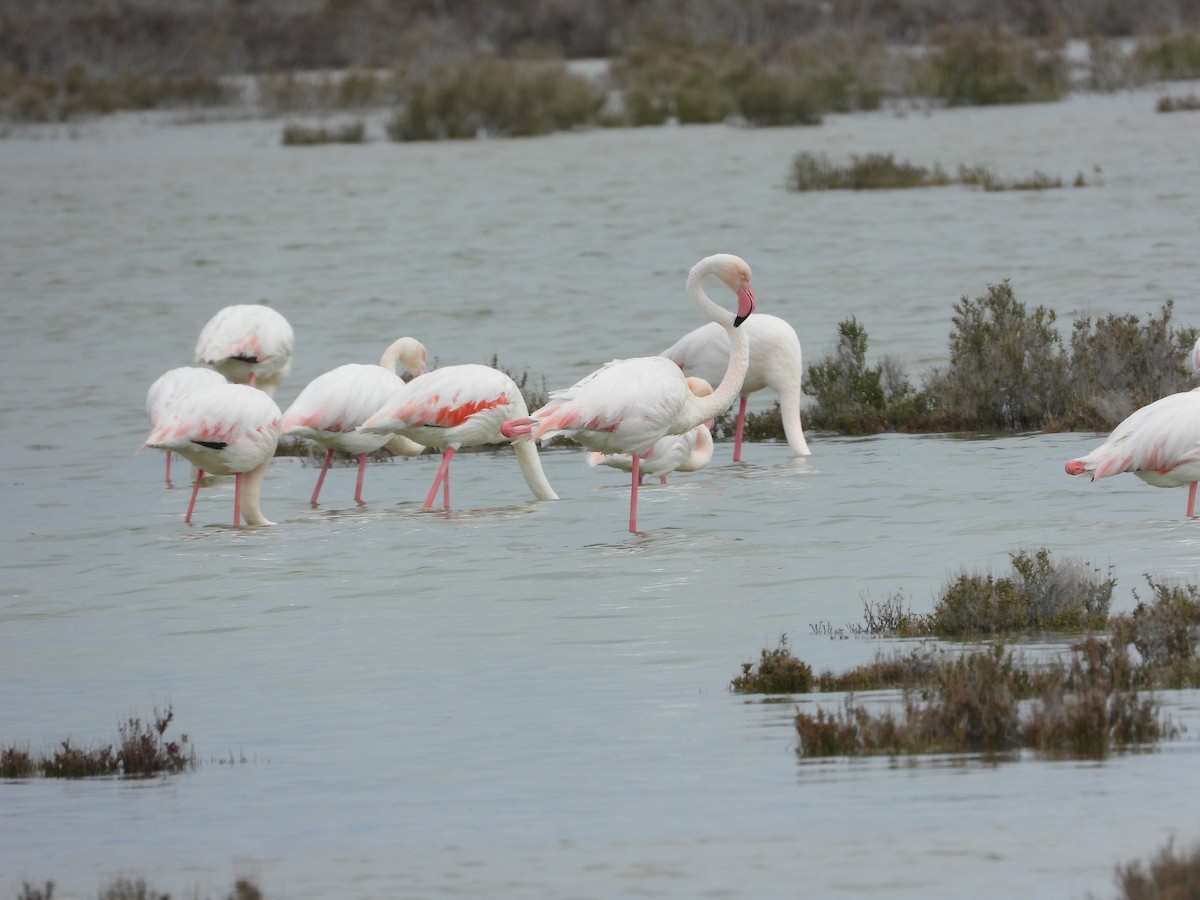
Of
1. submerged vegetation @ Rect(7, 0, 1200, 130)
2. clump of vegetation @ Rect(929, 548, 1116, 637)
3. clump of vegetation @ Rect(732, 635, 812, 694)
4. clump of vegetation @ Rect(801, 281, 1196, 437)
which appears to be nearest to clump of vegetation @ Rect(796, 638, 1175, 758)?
clump of vegetation @ Rect(732, 635, 812, 694)

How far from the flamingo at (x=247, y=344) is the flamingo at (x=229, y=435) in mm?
3542

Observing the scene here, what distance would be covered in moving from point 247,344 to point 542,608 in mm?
7057

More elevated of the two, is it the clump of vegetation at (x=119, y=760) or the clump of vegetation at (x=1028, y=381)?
the clump of vegetation at (x=1028, y=381)

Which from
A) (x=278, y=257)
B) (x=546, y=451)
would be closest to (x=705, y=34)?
(x=278, y=257)

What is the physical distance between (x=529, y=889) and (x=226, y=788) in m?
1.64

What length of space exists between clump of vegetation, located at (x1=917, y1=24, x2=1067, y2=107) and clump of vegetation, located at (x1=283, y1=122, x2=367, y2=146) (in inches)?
489

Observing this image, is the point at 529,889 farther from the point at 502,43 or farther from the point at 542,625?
the point at 502,43

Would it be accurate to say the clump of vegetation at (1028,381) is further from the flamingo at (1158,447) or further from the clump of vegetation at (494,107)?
the clump of vegetation at (494,107)

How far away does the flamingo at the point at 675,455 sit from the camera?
1289 cm

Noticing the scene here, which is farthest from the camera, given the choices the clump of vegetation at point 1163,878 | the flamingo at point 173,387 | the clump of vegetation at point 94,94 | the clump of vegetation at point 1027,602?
the clump of vegetation at point 94,94

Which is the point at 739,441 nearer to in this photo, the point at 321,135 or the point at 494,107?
the point at 321,135

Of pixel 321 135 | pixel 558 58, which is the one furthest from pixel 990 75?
pixel 558 58

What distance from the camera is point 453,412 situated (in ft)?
41.5

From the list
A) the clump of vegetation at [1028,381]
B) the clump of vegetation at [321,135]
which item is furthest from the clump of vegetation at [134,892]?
the clump of vegetation at [321,135]
